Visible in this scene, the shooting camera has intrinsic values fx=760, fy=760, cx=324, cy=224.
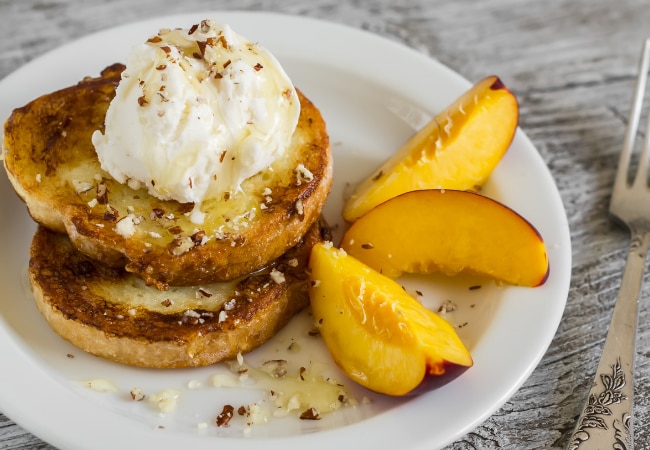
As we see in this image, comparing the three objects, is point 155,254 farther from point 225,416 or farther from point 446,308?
point 446,308

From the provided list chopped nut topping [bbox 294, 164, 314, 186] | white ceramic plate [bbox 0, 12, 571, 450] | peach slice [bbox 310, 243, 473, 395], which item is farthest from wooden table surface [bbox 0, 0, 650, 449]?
chopped nut topping [bbox 294, 164, 314, 186]

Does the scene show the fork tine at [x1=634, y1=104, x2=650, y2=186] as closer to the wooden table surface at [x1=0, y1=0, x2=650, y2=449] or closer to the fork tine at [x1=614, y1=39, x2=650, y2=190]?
the fork tine at [x1=614, y1=39, x2=650, y2=190]

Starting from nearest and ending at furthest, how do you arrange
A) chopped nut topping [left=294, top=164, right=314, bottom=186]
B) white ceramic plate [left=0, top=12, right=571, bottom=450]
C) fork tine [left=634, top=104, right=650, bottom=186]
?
white ceramic plate [left=0, top=12, right=571, bottom=450]
chopped nut topping [left=294, top=164, right=314, bottom=186]
fork tine [left=634, top=104, right=650, bottom=186]

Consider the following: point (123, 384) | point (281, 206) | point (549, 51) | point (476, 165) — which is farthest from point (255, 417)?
point (549, 51)

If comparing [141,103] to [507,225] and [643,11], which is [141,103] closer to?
[507,225]

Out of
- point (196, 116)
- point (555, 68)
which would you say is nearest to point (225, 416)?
point (196, 116)

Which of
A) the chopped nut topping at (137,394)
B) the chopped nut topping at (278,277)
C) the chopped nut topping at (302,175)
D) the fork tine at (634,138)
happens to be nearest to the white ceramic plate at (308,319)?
the chopped nut topping at (137,394)
